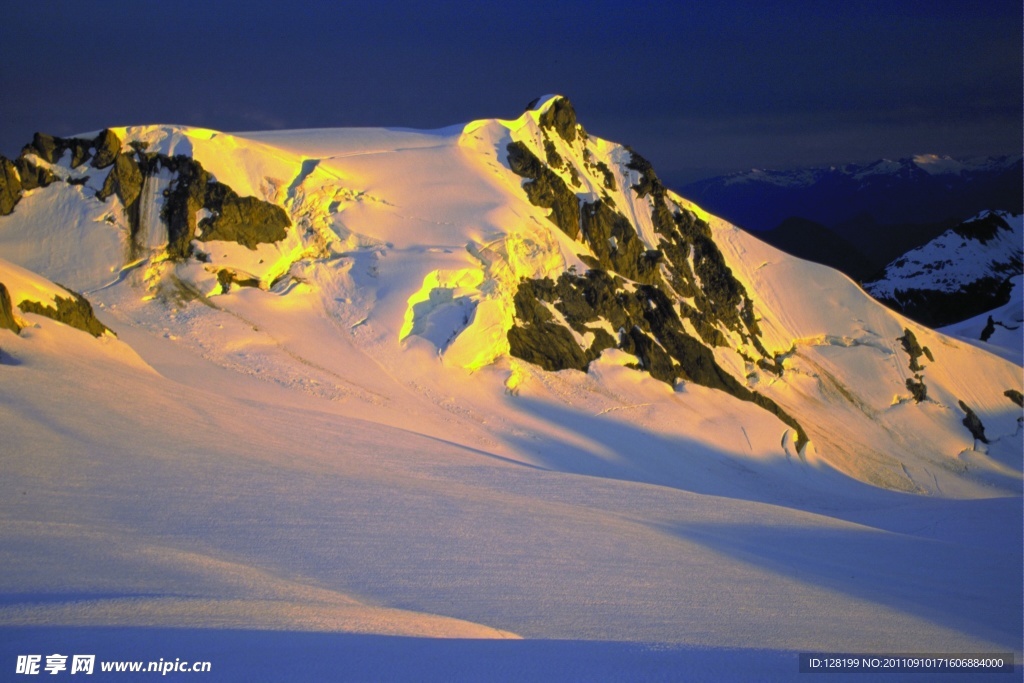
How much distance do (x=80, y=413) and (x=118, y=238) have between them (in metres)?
17.4

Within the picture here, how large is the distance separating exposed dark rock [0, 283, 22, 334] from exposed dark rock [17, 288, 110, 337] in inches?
44.8

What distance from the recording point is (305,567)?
10.6 meters

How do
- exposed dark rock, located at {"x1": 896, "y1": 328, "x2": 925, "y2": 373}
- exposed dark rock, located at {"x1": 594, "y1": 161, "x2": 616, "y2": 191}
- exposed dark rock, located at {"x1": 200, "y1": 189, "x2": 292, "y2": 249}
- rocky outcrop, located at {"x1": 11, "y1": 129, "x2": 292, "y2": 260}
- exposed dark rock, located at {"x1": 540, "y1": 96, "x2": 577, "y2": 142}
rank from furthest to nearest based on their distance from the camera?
exposed dark rock, located at {"x1": 594, "y1": 161, "x2": 616, "y2": 191} → exposed dark rock, located at {"x1": 896, "y1": 328, "x2": 925, "y2": 373} → exposed dark rock, located at {"x1": 540, "y1": 96, "x2": 577, "y2": 142} → exposed dark rock, located at {"x1": 200, "y1": 189, "x2": 292, "y2": 249} → rocky outcrop, located at {"x1": 11, "y1": 129, "x2": 292, "y2": 260}

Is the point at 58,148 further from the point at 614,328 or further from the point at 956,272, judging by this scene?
the point at 956,272

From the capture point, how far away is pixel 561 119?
46719 millimetres

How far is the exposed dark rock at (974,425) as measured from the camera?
146 feet

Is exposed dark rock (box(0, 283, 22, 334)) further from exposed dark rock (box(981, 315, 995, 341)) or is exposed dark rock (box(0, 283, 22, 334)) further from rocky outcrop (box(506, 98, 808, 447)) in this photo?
exposed dark rock (box(981, 315, 995, 341))

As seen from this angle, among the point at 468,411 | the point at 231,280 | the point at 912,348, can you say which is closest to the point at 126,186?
the point at 231,280

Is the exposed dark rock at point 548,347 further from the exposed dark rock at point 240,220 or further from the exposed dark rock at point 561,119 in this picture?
the exposed dark rock at point 561,119

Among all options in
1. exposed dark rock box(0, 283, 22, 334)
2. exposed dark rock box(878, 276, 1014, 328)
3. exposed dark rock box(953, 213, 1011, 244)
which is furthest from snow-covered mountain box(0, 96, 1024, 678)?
exposed dark rock box(953, 213, 1011, 244)

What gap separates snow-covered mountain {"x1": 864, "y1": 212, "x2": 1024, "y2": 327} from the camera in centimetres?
9369

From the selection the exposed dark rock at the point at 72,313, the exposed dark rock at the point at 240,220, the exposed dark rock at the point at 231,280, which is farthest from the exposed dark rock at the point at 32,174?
the exposed dark rock at the point at 72,313

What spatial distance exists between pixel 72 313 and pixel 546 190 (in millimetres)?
24772

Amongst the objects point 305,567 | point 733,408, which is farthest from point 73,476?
point 733,408
